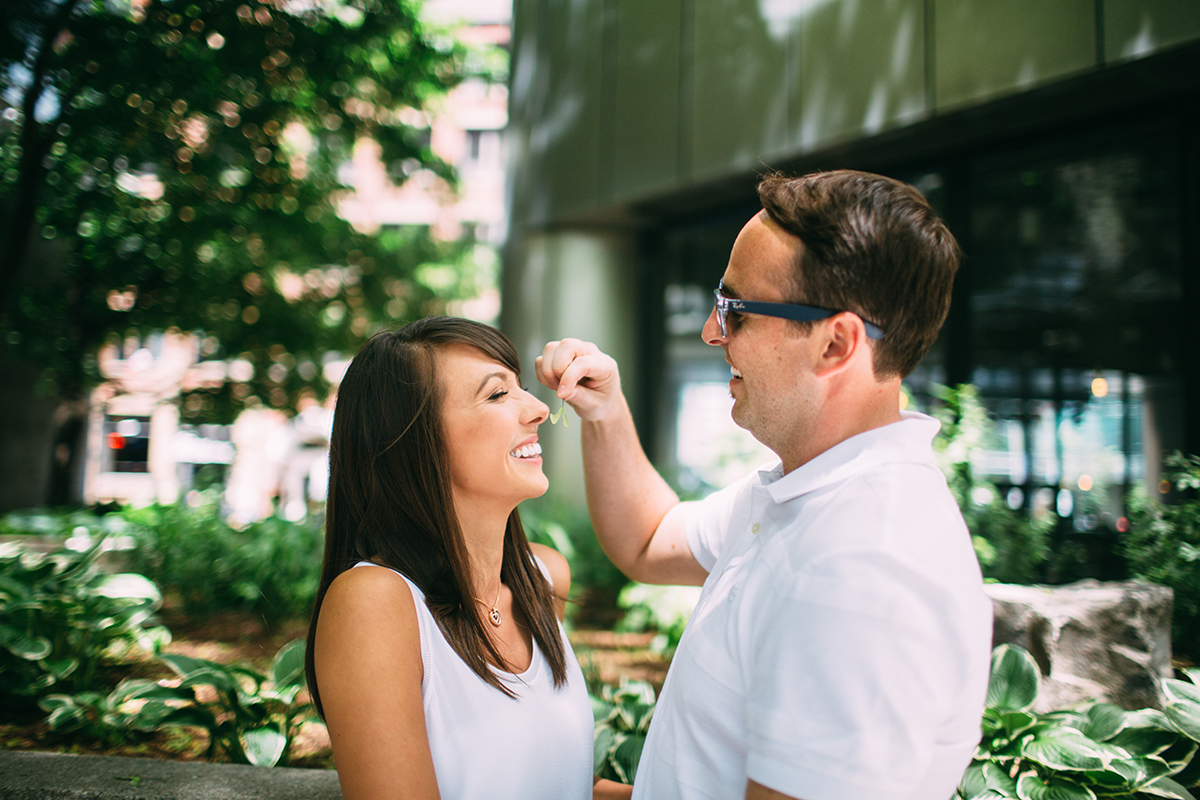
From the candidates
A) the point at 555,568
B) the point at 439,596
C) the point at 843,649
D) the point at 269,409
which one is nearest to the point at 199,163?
the point at 269,409

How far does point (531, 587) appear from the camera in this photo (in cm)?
215

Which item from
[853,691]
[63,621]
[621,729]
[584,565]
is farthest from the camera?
[584,565]

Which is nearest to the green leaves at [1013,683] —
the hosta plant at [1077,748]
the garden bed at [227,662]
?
the hosta plant at [1077,748]

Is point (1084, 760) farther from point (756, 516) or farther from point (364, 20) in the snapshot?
point (364, 20)

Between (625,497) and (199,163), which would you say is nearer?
(625,497)

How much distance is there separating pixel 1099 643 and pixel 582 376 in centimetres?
247

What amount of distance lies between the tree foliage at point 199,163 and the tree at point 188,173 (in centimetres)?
2

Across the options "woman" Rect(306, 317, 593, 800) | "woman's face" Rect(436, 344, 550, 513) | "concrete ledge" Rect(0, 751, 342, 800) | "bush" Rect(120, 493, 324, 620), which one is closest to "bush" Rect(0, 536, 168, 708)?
"concrete ledge" Rect(0, 751, 342, 800)

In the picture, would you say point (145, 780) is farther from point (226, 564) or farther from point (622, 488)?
point (226, 564)

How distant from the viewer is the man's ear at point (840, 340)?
143 cm

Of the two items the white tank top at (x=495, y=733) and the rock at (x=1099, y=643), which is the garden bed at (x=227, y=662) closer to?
the white tank top at (x=495, y=733)

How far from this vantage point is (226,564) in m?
5.40

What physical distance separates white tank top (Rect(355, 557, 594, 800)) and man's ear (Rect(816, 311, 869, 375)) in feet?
3.28

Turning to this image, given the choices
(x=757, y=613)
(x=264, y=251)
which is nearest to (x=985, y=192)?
(x=757, y=613)
